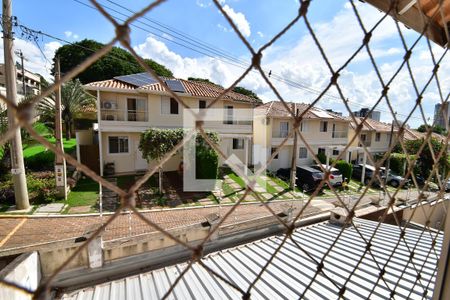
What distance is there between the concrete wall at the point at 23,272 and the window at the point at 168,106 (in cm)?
1080

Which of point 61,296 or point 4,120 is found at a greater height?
point 4,120

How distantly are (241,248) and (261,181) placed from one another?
32.7 ft

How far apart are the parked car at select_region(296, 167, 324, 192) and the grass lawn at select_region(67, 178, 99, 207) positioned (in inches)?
393

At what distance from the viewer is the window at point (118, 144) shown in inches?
485

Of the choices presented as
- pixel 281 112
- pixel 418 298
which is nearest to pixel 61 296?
pixel 418 298

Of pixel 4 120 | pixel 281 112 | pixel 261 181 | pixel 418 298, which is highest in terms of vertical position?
pixel 281 112

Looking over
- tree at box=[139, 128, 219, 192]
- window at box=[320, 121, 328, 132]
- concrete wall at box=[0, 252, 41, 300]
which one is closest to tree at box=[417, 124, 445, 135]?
concrete wall at box=[0, 252, 41, 300]

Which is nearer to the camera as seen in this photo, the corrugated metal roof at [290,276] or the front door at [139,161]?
the corrugated metal roof at [290,276]

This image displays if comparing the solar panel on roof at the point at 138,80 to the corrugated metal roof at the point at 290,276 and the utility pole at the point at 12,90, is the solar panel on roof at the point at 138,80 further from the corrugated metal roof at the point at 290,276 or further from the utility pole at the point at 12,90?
the corrugated metal roof at the point at 290,276

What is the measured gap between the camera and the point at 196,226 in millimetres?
4215

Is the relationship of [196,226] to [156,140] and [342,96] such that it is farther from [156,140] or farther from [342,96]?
[156,140]

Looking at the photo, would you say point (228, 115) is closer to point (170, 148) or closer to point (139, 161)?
point (170, 148)

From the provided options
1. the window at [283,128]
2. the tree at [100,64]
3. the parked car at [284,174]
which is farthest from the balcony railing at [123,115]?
the tree at [100,64]

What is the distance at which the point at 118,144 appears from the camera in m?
12.5
